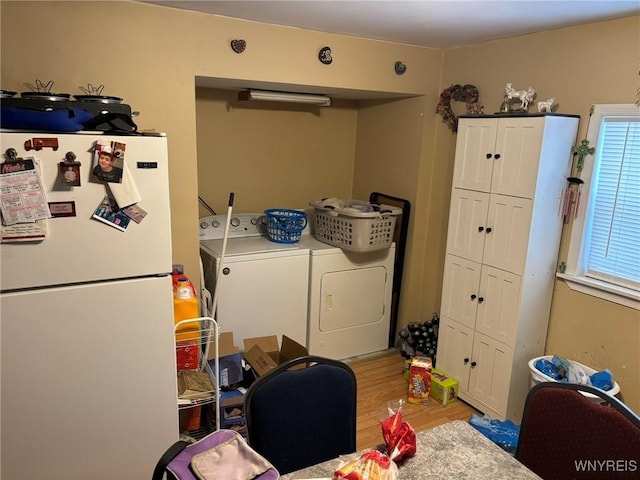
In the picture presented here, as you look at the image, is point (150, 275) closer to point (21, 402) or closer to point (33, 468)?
point (21, 402)

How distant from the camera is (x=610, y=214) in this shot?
2.60 meters

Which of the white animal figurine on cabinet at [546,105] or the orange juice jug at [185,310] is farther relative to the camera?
the white animal figurine on cabinet at [546,105]

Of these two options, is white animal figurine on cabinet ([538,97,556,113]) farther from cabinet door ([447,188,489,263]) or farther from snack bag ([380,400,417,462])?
snack bag ([380,400,417,462])

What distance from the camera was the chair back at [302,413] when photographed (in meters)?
1.64

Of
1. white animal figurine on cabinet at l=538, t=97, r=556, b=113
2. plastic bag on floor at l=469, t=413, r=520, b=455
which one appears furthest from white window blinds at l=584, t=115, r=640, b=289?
plastic bag on floor at l=469, t=413, r=520, b=455

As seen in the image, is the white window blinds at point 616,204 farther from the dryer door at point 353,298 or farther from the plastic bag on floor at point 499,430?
the dryer door at point 353,298

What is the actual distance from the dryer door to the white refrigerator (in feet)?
4.99

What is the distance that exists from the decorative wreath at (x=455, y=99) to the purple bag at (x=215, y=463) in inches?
106

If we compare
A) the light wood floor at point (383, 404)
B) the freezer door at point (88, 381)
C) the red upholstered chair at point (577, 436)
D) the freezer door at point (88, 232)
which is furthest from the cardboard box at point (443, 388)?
the freezer door at point (88, 232)

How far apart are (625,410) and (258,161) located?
2893 millimetres

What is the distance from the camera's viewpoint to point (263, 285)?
3.18 metres

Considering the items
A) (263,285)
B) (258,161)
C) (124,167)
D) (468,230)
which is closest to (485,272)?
(468,230)

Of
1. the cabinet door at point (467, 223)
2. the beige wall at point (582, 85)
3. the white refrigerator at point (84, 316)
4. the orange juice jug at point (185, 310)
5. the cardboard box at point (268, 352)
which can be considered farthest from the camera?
the cabinet door at point (467, 223)

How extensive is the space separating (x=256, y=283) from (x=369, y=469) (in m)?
1.95
